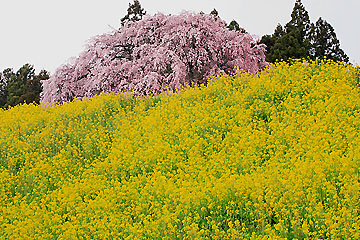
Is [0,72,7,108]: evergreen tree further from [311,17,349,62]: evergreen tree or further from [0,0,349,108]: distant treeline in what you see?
[311,17,349,62]: evergreen tree

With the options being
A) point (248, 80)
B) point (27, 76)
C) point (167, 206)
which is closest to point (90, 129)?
point (248, 80)

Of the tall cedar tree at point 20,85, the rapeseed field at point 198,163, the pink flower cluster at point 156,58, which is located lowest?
the rapeseed field at point 198,163

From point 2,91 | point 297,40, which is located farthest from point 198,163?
point 2,91

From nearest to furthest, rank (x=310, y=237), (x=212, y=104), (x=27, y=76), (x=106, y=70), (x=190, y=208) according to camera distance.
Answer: (x=310, y=237) → (x=190, y=208) → (x=212, y=104) → (x=106, y=70) → (x=27, y=76)

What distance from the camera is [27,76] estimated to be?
45875mm

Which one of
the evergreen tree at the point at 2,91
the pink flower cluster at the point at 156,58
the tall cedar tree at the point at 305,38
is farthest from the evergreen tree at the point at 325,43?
the evergreen tree at the point at 2,91

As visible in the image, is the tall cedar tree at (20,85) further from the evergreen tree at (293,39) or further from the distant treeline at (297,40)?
the evergreen tree at (293,39)

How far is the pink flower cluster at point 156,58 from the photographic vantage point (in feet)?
64.8

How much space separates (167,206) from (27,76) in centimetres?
4338

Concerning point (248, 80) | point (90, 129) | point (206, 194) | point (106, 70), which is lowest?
point (206, 194)

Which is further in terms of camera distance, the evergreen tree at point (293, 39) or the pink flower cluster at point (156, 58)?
the evergreen tree at point (293, 39)

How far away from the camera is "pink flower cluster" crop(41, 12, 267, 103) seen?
1977cm

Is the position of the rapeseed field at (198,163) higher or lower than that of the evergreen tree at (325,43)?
lower

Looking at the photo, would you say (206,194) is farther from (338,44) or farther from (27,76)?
(27,76)
